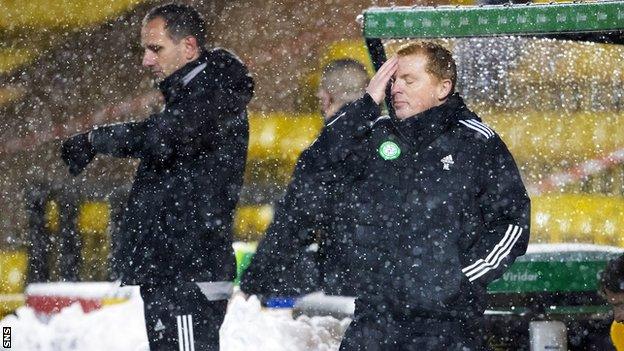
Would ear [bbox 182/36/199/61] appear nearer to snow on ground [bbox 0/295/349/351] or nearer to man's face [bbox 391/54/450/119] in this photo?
man's face [bbox 391/54/450/119]

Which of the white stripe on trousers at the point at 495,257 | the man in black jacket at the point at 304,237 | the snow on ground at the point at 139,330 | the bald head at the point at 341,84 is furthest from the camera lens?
the snow on ground at the point at 139,330

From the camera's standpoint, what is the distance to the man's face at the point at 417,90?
416 cm

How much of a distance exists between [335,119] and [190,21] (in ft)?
3.25

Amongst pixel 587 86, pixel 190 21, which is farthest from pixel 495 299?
pixel 190 21

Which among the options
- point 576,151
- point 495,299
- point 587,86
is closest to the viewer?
point 495,299

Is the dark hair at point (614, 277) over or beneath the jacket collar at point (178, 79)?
beneath

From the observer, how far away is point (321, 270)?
431 cm

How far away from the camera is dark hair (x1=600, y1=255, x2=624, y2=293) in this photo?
494 cm

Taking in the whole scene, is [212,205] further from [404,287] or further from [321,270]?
[404,287]

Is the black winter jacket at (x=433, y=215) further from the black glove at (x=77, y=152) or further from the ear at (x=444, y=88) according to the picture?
the black glove at (x=77, y=152)

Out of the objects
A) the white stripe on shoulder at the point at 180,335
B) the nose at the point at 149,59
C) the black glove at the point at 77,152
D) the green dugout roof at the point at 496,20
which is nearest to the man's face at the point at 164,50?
the nose at the point at 149,59

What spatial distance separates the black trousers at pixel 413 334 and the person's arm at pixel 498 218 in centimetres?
18

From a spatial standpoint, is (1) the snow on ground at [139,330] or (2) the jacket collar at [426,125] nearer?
(2) the jacket collar at [426,125]

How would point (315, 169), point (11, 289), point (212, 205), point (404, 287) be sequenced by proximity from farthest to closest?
1. point (11, 289)
2. point (212, 205)
3. point (315, 169)
4. point (404, 287)
